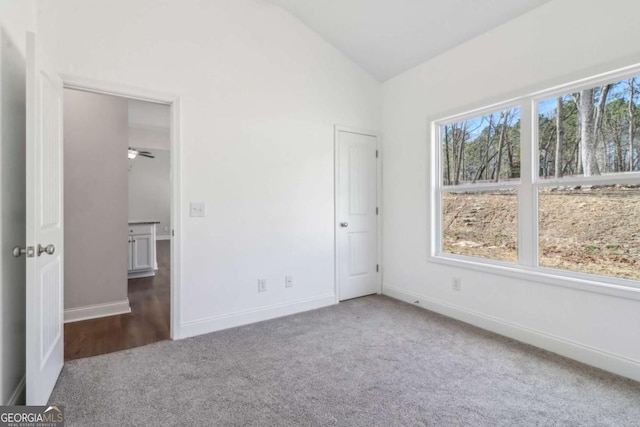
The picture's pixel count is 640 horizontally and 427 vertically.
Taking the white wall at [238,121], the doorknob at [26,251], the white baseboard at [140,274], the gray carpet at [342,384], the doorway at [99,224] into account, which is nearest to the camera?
the doorknob at [26,251]

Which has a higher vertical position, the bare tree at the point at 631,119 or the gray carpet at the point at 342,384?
the bare tree at the point at 631,119

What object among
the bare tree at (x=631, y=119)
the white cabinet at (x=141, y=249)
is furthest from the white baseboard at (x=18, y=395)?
the bare tree at (x=631, y=119)

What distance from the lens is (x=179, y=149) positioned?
2.76m

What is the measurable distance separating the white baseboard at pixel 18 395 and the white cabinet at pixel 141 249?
3.14m

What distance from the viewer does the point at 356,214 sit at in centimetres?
394

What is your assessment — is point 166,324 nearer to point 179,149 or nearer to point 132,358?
point 132,358

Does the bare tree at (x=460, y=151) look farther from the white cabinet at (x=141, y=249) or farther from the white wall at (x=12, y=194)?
the white cabinet at (x=141, y=249)

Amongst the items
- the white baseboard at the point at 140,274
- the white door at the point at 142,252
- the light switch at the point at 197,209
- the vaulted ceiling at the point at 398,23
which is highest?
the vaulted ceiling at the point at 398,23

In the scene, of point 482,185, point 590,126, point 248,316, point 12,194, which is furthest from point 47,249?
point 590,126

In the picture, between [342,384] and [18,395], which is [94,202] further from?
[342,384]

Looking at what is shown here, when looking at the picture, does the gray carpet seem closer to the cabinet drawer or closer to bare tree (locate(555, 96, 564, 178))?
bare tree (locate(555, 96, 564, 178))

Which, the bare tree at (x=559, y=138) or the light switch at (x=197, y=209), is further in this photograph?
the light switch at (x=197, y=209)

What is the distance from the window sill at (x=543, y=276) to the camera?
2.20 m

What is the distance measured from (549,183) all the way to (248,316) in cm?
294
